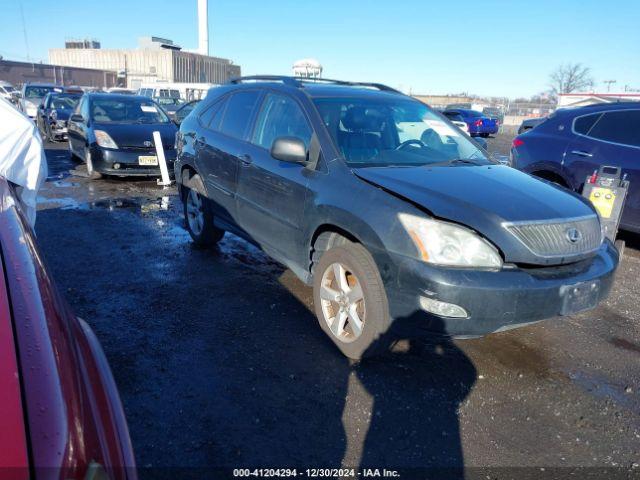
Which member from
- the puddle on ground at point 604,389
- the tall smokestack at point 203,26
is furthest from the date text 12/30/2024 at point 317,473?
the tall smokestack at point 203,26

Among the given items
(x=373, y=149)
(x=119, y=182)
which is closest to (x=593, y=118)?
(x=373, y=149)

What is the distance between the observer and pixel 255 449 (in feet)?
7.73

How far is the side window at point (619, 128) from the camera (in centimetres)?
552

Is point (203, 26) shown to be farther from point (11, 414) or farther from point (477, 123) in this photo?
point (11, 414)

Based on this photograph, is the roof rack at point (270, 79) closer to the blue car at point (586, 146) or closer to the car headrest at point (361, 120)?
the car headrest at point (361, 120)

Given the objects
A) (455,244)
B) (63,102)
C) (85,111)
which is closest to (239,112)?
(455,244)

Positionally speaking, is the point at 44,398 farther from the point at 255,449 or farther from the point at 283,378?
the point at 283,378

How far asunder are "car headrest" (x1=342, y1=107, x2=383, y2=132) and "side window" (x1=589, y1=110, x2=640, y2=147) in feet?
11.4

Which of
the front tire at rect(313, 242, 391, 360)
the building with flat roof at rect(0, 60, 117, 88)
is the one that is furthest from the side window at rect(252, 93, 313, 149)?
the building with flat roof at rect(0, 60, 117, 88)

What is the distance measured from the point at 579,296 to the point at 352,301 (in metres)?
1.36

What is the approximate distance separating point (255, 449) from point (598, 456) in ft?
5.72

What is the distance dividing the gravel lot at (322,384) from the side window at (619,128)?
1918mm

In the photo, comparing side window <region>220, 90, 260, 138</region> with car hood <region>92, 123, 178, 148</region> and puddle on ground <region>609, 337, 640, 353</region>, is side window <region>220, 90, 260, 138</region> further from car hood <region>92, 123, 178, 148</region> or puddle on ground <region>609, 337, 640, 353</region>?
car hood <region>92, 123, 178, 148</region>

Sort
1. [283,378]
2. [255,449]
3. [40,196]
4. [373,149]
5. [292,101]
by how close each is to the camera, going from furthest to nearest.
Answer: [40,196]
[292,101]
[373,149]
[283,378]
[255,449]
